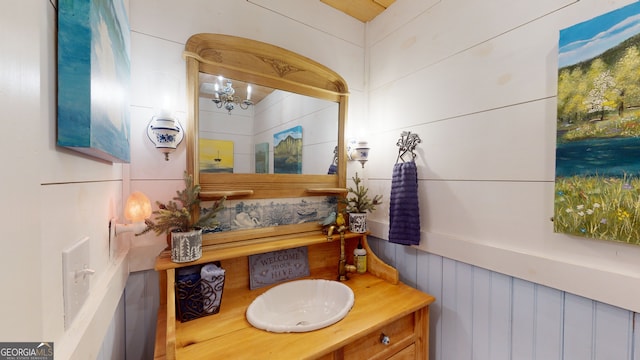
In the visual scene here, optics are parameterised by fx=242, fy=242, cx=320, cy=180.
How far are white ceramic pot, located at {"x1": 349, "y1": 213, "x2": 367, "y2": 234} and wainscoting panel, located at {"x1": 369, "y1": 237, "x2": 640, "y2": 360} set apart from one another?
24 cm

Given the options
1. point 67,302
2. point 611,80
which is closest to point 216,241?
point 67,302

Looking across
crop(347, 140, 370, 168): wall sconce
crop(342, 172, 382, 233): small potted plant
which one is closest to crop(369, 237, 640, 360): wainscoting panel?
crop(342, 172, 382, 233): small potted plant

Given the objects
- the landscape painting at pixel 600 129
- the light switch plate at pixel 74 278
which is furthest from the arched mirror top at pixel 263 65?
the landscape painting at pixel 600 129

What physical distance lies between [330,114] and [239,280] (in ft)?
3.24

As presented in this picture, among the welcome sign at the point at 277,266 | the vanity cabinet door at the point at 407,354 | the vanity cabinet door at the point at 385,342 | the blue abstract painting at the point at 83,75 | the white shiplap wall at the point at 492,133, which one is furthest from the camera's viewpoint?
the welcome sign at the point at 277,266

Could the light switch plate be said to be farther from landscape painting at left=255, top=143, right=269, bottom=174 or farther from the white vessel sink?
landscape painting at left=255, top=143, right=269, bottom=174

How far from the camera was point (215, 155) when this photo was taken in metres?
1.05

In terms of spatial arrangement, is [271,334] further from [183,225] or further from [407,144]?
[407,144]

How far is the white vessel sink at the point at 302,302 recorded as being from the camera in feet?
3.33

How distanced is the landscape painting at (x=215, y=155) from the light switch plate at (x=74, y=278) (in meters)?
0.56

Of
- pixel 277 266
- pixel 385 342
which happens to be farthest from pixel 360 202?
pixel 385 342

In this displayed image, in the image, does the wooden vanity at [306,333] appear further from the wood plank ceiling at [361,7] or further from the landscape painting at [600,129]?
the wood plank ceiling at [361,7]

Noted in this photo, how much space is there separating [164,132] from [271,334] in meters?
0.82

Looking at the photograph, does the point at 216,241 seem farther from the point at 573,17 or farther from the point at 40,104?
the point at 573,17
